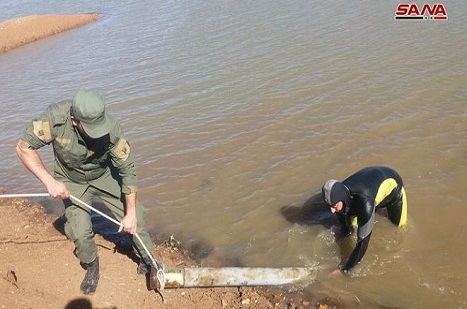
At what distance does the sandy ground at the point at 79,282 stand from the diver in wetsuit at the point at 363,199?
2.78 ft

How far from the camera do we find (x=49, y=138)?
12.7 ft

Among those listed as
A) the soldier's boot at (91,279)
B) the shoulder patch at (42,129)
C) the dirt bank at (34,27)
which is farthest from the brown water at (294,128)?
the dirt bank at (34,27)

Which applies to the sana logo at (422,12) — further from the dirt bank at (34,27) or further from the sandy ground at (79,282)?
the dirt bank at (34,27)

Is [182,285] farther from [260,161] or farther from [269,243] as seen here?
[260,161]

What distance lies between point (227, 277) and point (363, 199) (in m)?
1.64

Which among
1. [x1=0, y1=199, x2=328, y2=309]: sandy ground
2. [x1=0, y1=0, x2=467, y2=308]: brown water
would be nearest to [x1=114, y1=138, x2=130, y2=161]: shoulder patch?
[x1=0, y1=199, x2=328, y2=309]: sandy ground

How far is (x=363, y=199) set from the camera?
458 cm

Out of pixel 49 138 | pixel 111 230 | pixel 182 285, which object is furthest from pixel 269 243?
pixel 49 138

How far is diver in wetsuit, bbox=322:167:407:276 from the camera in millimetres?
4480

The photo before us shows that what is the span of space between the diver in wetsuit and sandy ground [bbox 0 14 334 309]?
848mm

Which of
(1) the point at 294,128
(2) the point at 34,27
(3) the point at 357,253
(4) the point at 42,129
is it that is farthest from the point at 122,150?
(2) the point at 34,27

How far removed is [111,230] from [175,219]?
87 centimetres

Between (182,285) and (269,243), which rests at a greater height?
(182,285)

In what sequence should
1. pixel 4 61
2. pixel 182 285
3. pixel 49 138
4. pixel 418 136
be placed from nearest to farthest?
pixel 49 138
pixel 182 285
pixel 418 136
pixel 4 61
